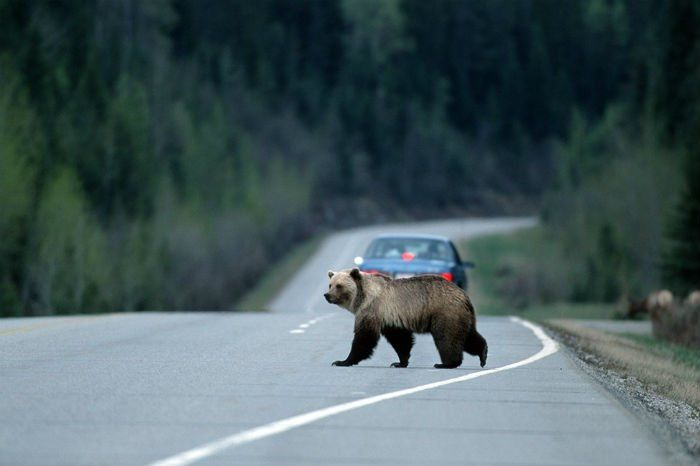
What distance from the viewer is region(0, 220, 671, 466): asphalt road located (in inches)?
418

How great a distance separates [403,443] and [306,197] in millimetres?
102128

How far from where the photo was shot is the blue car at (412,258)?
28312 mm

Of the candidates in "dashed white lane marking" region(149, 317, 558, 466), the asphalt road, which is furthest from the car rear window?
"dashed white lane marking" region(149, 317, 558, 466)

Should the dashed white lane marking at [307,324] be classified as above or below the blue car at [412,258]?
below

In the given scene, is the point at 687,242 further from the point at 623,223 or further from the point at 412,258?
the point at 412,258

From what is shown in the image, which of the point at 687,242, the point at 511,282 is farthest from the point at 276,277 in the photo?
the point at 687,242

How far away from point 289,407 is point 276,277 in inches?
2739

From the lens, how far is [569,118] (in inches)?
6875

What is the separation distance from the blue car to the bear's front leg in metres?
11.1

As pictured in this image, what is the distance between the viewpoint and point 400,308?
16672 millimetres

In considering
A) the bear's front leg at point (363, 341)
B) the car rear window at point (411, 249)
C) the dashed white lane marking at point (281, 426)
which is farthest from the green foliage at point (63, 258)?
the dashed white lane marking at point (281, 426)

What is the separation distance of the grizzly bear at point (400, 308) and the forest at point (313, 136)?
40515 mm

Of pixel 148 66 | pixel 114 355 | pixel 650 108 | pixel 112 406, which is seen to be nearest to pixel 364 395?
pixel 112 406

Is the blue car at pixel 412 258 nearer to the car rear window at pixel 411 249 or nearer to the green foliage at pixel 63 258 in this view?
the car rear window at pixel 411 249
